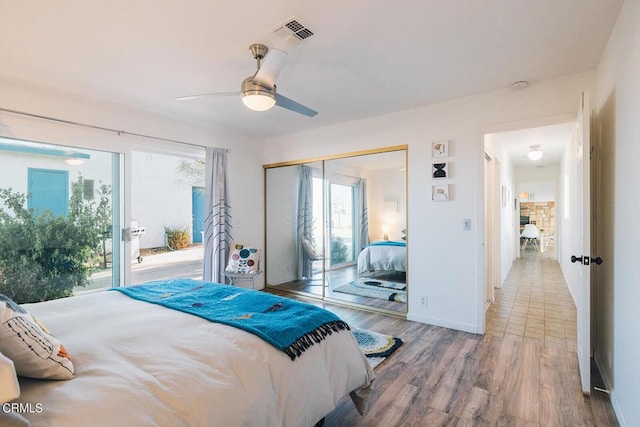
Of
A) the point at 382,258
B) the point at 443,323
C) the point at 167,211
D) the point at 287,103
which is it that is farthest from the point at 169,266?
the point at 443,323

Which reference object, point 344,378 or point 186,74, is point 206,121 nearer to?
point 186,74

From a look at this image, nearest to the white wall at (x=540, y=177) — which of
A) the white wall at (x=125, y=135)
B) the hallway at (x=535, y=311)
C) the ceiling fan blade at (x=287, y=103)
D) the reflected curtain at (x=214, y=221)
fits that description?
the hallway at (x=535, y=311)

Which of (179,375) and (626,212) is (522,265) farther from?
(179,375)

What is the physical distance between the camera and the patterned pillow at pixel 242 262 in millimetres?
4156

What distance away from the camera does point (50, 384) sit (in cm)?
104

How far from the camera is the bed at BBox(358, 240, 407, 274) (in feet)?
13.0

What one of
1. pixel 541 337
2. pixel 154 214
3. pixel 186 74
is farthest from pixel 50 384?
pixel 154 214

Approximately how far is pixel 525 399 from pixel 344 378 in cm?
135

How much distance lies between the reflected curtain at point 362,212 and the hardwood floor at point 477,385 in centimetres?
124

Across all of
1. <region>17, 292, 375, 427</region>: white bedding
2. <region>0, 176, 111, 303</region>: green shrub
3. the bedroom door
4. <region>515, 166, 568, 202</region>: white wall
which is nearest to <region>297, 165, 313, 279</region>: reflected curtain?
<region>0, 176, 111, 303</region>: green shrub

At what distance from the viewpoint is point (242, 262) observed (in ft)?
13.7

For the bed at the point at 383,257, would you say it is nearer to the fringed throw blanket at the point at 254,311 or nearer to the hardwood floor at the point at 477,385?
the hardwood floor at the point at 477,385

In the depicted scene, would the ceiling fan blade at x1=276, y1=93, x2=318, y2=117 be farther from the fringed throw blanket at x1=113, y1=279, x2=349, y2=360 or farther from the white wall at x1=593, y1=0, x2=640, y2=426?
the white wall at x1=593, y1=0, x2=640, y2=426

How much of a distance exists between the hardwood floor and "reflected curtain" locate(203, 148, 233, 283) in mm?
2144
